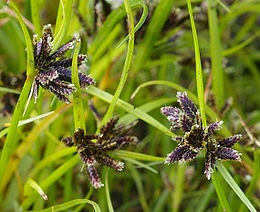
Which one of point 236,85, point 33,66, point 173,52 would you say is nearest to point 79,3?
point 173,52

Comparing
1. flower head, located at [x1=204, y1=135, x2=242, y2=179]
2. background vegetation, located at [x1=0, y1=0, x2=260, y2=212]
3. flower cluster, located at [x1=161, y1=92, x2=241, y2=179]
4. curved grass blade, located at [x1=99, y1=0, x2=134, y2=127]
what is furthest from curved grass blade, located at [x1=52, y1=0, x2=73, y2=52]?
flower head, located at [x1=204, y1=135, x2=242, y2=179]

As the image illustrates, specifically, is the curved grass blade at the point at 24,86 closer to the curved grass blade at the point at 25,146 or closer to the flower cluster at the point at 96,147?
the flower cluster at the point at 96,147

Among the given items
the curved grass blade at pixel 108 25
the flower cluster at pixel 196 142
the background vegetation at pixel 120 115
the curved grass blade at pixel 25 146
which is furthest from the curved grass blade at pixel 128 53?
the curved grass blade at pixel 25 146

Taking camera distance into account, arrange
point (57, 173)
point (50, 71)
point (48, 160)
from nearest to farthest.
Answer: point (50, 71) < point (57, 173) < point (48, 160)

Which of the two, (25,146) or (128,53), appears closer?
(128,53)

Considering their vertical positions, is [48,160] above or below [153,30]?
below

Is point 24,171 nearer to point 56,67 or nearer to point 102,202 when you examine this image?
point 102,202

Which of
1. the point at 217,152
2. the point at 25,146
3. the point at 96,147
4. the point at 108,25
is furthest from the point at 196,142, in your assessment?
the point at 25,146

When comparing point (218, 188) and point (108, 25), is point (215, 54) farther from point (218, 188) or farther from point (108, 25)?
point (218, 188)
